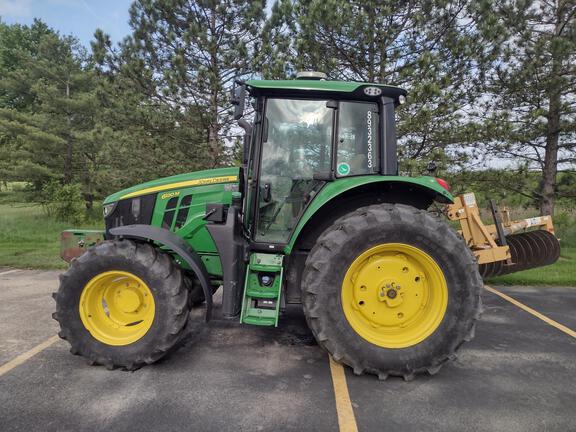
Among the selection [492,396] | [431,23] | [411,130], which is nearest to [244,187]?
[492,396]

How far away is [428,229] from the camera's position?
10.4 feet

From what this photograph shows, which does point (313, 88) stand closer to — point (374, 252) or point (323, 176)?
point (323, 176)

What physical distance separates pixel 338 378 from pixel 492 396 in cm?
114

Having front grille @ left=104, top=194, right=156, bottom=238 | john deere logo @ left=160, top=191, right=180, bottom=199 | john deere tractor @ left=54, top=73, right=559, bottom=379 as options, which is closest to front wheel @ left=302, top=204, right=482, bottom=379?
john deere tractor @ left=54, top=73, right=559, bottom=379

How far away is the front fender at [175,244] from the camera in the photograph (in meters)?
3.36

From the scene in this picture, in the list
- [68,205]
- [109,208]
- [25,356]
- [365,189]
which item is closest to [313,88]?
[365,189]

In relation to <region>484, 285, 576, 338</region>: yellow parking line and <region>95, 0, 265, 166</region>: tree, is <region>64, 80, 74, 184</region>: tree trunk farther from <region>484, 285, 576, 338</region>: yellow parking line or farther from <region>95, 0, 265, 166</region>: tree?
<region>484, 285, 576, 338</region>: yellow parking line

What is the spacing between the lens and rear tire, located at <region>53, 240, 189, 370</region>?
3271 millimetres

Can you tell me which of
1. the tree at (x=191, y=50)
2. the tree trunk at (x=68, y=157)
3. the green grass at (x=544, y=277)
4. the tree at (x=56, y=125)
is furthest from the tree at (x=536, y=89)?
the tree trunk at (x=68, y=157)

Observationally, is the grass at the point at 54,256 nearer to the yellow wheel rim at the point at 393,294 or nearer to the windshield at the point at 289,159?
the yellow wheel rim at the point at 393,294

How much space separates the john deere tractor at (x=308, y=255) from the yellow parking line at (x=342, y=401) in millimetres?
194

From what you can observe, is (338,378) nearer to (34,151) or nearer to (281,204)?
(281,204)

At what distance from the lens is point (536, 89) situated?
889 centimetres

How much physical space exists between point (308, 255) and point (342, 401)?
3.71ft
